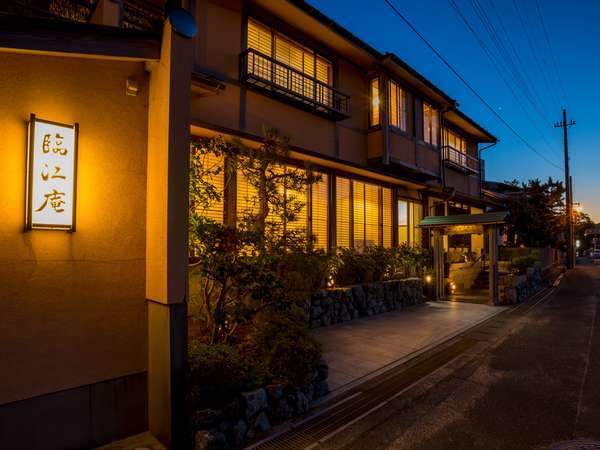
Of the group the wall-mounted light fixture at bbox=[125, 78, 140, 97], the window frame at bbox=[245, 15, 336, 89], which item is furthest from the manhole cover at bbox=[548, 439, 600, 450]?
the window frame at bbox=[245, 15, 336, 89]

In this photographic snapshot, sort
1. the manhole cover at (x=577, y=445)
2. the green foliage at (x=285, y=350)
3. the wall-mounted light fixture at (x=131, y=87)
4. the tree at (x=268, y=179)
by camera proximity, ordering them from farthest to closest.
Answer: the tree at (x=268, y=179), the green foliage at (x=285, y=350), the wall-mounted light fixture at (x=131, y=87), the manhole cover at (x=577, y=445)

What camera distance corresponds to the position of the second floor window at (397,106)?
15.4 metres

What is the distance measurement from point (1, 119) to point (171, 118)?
1891 mm

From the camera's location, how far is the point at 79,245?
446 cm

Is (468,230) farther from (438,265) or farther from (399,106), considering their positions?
(399,106)

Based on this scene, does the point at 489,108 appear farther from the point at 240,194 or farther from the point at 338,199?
the point at 240,194

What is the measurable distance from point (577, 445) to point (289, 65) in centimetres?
1190

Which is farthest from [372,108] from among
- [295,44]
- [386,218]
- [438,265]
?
[438,265]

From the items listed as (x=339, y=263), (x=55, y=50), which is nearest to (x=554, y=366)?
(x=339, y=263)

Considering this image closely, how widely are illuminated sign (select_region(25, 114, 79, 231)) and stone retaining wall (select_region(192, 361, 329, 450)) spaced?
3.07 meters

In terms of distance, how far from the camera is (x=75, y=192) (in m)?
4.39

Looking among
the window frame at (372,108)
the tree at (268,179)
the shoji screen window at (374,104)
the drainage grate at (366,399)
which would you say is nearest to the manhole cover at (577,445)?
the drainage grate at (366,399)

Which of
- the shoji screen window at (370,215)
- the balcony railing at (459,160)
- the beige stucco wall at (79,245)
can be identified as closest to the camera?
the beige stucco wall at (79,245)

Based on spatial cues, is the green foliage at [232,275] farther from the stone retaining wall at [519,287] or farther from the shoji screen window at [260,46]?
the stone retaining wall at [519,287]
